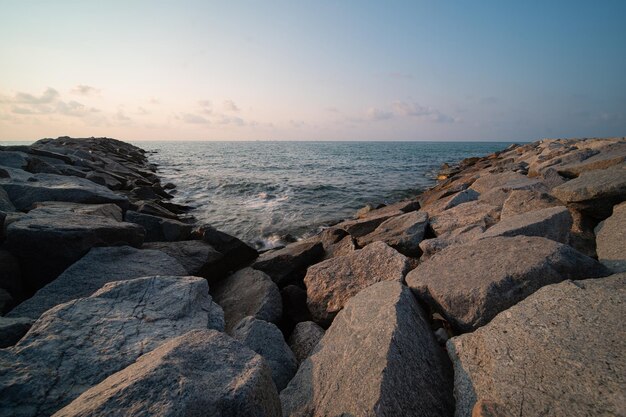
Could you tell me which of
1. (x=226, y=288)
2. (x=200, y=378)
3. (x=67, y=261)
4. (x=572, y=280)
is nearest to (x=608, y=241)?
(x=572, y=280)

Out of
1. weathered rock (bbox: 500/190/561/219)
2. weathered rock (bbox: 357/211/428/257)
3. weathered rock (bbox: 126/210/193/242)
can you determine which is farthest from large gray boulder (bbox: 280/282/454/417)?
weathered rock (bbox: 126/210/193/242)

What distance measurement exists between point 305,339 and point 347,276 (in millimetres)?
1025

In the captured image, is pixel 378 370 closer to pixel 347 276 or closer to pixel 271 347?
pixel 271 347

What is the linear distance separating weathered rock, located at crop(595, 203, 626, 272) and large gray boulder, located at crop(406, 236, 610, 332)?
0.38 m

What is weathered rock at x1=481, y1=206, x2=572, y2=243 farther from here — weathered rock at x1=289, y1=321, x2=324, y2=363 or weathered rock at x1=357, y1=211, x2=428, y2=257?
weathered rock at x1=289, y1=321, x2=324, y2=363

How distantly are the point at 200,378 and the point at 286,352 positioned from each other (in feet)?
4.57

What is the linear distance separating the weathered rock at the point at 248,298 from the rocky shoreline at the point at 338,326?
3 cm

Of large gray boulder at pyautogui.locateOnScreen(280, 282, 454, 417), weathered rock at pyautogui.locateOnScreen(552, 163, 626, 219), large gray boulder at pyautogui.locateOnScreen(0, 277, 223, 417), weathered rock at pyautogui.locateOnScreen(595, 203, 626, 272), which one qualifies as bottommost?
large gray boulder at pyautogui.locateOnScreen(280, 282, 454, 417)

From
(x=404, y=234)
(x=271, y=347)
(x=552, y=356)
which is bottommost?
(x=271, y=347)

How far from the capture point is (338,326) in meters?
Result: 2.87

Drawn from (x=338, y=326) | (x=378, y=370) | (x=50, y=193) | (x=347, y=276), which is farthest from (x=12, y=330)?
(x=50, y=193)

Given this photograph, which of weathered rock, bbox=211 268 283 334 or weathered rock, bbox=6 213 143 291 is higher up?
weathered rock, bbox=6 213 143 291

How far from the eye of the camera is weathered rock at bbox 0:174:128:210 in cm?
571

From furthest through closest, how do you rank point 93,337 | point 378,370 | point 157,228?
point 157,228 < point 93,337 < point 378,370
